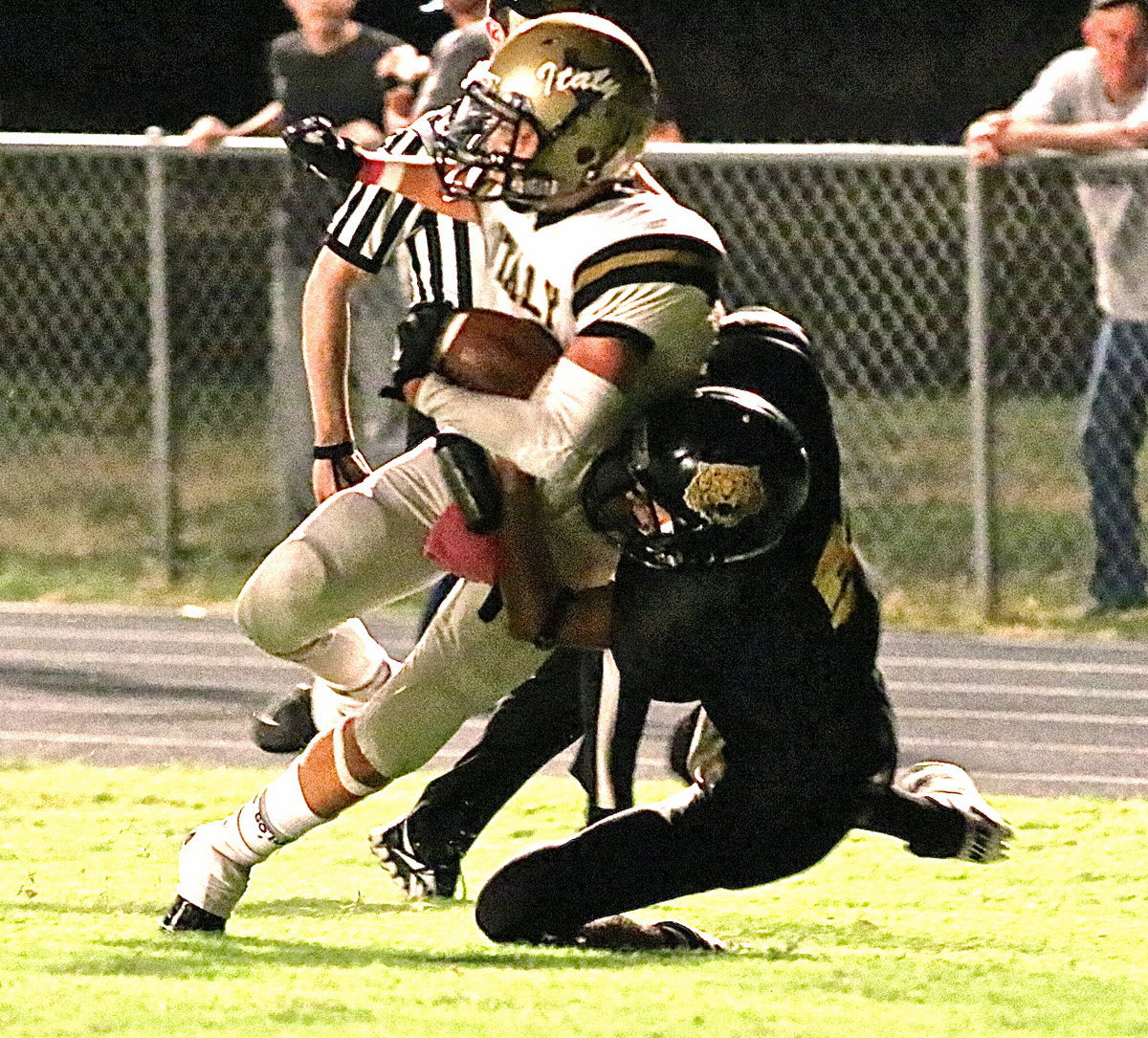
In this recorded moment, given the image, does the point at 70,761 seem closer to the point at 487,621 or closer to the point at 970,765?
the point at 970,765

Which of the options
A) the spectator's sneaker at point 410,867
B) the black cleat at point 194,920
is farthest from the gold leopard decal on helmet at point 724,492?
the spectator's sneaker at point 410,867

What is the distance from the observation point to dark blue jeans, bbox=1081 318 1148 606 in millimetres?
10508

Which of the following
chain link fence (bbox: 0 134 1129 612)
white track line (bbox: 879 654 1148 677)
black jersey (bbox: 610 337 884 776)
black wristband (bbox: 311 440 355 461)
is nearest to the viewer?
black jersey (bbox: 610 337 884 776)

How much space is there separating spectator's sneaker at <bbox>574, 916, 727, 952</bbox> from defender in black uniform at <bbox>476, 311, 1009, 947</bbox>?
0.07 metres

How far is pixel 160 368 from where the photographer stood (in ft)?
37.8

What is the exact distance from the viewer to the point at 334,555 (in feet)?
19.6

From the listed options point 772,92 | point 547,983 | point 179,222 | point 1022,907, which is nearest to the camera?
point 547,983

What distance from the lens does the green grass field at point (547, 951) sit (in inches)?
201

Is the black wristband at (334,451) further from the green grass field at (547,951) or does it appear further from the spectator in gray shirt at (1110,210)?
the spectator in gray shirt at (1110,210)

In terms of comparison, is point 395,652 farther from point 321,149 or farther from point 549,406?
point 549,406

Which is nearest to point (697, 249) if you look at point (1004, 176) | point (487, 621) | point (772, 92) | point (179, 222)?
point (487, 621)

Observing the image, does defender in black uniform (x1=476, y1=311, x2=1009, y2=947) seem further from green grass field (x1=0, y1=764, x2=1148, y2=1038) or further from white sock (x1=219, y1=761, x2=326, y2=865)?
white sock (x1=219, y1=761, x2=326, y2=865)

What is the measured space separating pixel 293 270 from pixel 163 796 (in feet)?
12.7

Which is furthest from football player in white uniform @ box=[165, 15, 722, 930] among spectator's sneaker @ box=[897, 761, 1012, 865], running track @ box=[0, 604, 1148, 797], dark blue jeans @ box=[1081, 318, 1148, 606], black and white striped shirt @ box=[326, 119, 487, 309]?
dark blue jeans @ box=[1081, 318, 1148, 606]
